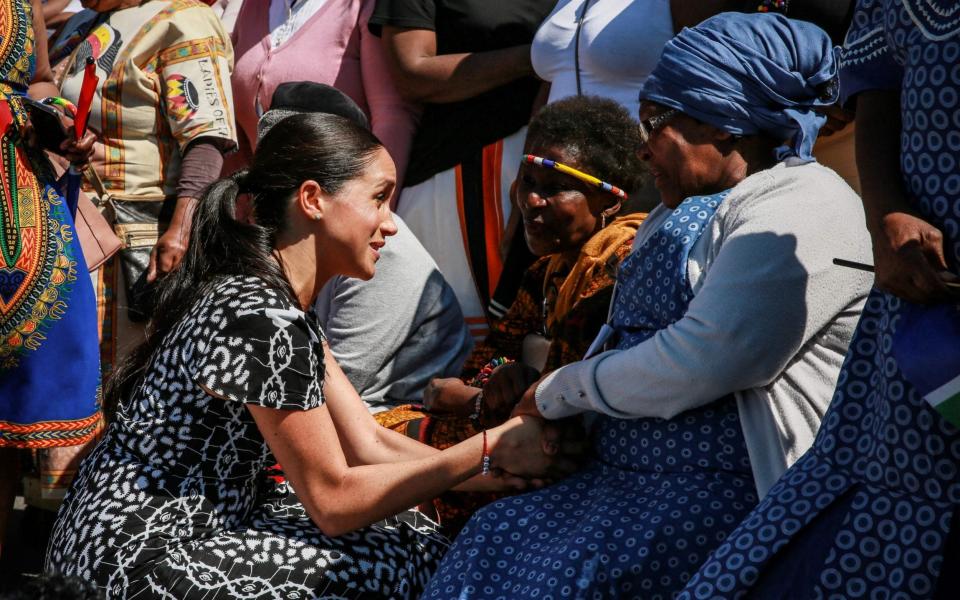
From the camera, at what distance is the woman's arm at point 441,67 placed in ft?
15.4

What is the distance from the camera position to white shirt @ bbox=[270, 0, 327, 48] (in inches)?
212

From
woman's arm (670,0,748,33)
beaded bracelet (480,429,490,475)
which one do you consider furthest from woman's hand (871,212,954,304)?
woman's arm (670,0,748,33)

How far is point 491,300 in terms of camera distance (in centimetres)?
456

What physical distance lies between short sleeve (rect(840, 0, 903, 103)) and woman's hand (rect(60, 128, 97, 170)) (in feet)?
9.72

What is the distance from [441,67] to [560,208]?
1.11 m

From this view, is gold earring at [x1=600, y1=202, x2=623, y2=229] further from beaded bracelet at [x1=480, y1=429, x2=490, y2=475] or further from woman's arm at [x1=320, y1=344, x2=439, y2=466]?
beaded bracelet at [x1=480, y1=429, x2=490, y2=475]

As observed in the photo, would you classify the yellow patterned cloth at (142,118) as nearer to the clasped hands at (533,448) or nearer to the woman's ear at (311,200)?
the woman's ear at (311,200)

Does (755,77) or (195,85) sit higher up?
(755,77)

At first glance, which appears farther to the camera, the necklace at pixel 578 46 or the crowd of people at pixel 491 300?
the necklace at pixel 578 46

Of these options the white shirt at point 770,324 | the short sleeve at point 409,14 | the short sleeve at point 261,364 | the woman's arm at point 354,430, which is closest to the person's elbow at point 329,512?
the short sleeve at point 261,364

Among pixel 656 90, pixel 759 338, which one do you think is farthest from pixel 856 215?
pixel 656 90

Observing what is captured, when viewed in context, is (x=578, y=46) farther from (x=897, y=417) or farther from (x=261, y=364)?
(x=897, y=417)

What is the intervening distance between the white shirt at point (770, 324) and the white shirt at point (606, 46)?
1596mm

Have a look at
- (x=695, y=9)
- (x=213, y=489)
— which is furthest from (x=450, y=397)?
(x=695, y=9)
